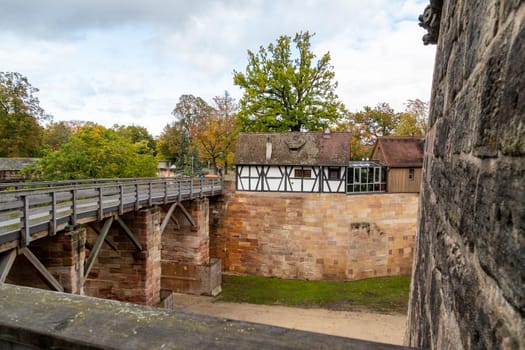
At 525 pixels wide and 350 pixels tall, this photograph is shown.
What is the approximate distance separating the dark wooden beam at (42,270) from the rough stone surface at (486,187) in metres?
8.26

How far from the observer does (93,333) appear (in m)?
1.37

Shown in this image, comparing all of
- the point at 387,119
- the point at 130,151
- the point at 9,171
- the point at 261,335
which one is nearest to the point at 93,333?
the point at 261,335

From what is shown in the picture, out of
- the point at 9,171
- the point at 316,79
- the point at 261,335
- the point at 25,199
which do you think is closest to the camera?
the point at 261,335

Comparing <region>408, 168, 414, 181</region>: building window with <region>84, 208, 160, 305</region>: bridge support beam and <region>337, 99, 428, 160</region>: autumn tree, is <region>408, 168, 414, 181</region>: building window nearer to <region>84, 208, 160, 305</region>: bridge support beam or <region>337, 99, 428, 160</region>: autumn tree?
<region>337, 99, 428, 160</region>: autumn tree

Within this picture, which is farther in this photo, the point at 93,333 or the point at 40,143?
the point at 40,143

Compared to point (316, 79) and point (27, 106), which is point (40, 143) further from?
point (316, 79)

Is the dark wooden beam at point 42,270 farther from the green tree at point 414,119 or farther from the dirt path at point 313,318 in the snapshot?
the green tree at point 414,119

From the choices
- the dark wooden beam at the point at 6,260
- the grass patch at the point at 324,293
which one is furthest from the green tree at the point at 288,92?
the dark wooden beam at the point at 6,260

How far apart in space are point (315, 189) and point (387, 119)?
20280 millimetres

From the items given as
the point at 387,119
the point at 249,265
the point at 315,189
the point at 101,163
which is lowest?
the point at 249,265

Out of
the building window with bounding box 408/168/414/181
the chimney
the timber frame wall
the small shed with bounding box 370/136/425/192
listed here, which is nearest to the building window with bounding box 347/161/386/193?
the small shed with bounding box 370/136/425/192

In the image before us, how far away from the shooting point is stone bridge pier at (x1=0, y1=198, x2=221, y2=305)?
8.46m

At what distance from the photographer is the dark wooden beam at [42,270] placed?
7488 mm

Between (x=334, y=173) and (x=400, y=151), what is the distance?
5178 millimetres
